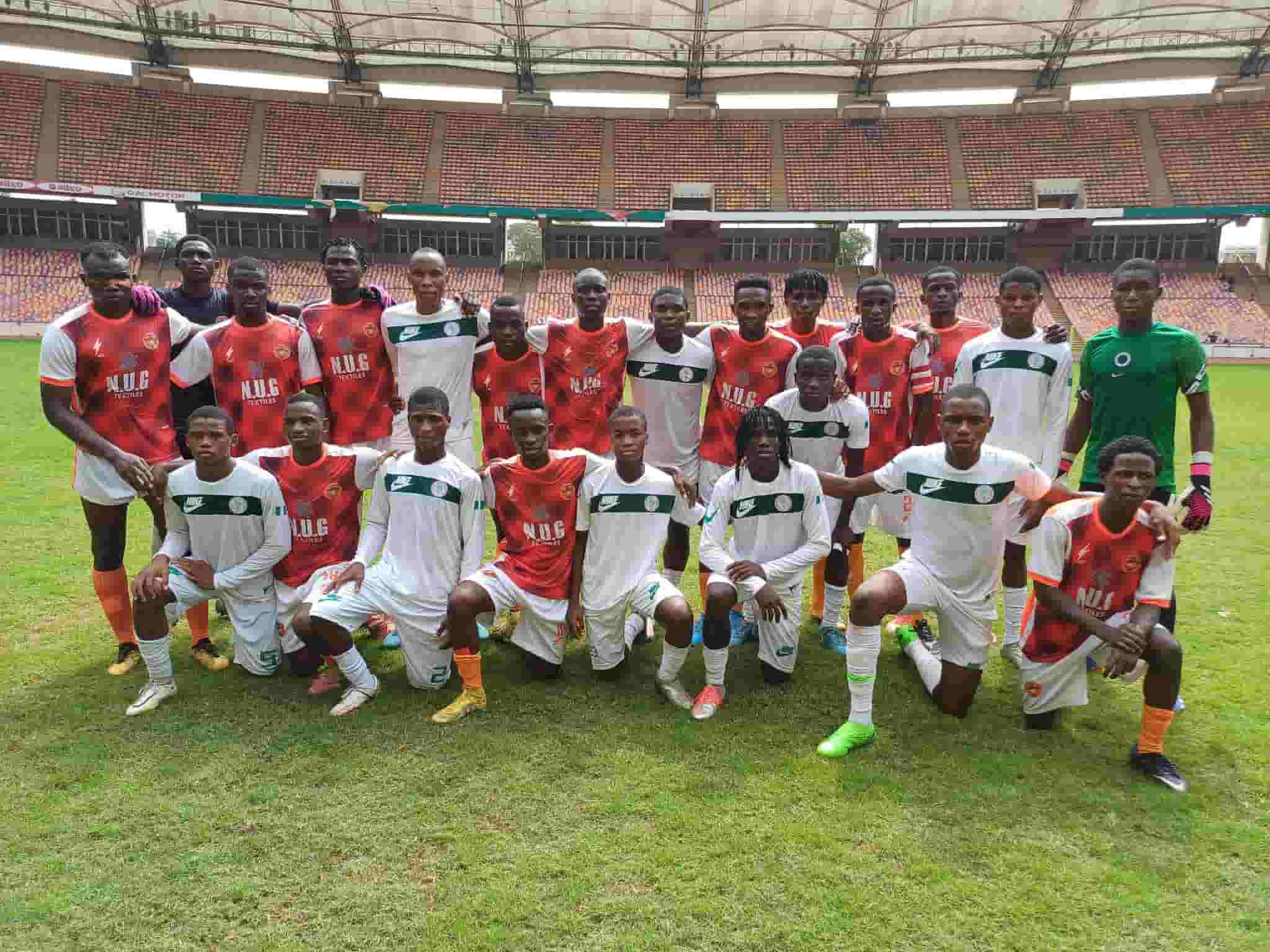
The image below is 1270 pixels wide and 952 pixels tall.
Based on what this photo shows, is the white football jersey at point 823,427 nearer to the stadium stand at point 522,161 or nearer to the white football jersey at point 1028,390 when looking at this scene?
the white football jersey at point 1028,390

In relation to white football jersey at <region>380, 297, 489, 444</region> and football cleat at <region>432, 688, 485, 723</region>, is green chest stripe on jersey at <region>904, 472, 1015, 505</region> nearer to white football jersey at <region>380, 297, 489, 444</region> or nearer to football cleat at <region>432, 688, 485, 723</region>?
football cleat at <region>432, 688, 485, 723</region>

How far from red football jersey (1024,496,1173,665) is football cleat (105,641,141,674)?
17.0 feet

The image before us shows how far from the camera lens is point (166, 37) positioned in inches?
1284

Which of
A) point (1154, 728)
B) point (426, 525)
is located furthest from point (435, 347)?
point (1154, 728)

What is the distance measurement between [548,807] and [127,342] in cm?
376

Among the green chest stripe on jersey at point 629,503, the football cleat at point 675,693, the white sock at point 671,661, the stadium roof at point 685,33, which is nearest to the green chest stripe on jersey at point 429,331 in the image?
the green chest stripe on jersey at point 629,503

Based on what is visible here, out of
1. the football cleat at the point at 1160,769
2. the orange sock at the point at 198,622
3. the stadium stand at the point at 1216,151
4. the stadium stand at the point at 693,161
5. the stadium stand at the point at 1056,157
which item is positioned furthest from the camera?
the stadium stand at the point at 693,161

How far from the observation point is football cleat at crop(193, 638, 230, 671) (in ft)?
15.6

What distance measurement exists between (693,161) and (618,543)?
36.6 metres

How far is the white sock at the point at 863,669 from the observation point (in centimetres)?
401

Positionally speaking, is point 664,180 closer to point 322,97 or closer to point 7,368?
point 322,97

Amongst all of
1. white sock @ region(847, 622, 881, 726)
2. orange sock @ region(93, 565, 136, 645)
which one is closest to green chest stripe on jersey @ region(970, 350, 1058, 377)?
white sock @ region(847, 622, 881, 726)

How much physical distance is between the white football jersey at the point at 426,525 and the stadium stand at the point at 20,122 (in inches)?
1503

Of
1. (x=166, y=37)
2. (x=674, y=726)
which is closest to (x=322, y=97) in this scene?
(x=166, y=37)
